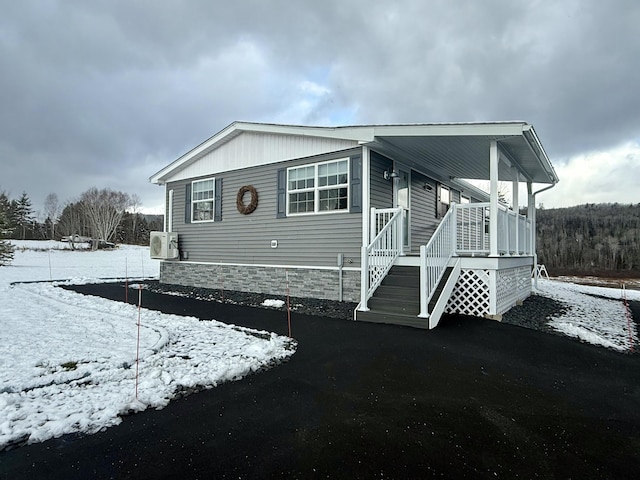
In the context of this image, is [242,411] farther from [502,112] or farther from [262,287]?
[502,112]

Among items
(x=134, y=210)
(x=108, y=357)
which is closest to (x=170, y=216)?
(x=108, y=357)

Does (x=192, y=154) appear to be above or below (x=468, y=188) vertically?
above

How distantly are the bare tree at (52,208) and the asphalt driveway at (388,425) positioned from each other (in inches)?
2038

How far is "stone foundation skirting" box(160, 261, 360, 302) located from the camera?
780cm

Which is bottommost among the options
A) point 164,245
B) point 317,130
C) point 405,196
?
point 164,245

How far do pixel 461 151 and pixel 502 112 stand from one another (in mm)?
8902

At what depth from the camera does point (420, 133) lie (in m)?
6.70

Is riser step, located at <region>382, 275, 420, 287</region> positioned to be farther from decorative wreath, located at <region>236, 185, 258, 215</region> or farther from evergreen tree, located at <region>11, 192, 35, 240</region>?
evergreen tree, located at <region>11, 192, 35, 240</region>

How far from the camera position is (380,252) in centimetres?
684

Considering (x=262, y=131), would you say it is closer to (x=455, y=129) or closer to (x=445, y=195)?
(x=455, y=129)

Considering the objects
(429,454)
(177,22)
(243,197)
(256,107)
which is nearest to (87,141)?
(256,107)

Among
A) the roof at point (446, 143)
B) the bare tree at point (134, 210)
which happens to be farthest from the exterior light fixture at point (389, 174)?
the bare tree at point (134, 210)

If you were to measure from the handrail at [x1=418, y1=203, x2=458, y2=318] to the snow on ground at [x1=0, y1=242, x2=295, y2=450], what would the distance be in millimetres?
2316

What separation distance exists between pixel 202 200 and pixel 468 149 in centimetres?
766
